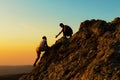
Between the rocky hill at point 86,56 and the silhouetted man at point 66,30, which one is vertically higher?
the silhouetted man at point 66,30

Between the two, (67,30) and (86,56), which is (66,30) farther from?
(86,56)

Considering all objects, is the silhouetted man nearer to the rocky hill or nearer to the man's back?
the man's back

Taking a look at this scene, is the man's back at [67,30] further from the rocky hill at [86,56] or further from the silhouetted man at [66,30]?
the rocky hill at [86,56]

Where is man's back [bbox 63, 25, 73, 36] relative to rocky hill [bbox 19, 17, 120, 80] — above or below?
above

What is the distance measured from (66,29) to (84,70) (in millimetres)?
6659

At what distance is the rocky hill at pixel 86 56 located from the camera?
14297 millimetres

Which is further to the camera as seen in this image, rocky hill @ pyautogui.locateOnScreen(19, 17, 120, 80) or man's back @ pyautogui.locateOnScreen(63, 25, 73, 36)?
man's back @ pyautogui.locateOnScreen(63, 25, 73, 36)

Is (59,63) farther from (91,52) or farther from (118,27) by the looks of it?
(118,27)

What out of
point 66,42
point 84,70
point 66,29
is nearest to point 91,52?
point 84,70

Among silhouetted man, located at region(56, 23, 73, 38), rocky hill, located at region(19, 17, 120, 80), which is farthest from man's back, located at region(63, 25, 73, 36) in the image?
rocky hill, located at region(19, 17, 120, 80)

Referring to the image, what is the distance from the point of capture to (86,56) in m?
16.6

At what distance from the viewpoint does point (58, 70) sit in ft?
56.3

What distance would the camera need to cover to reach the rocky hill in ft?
46.9

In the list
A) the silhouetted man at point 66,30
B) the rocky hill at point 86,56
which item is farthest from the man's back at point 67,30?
the rocky hill at point 86,56
